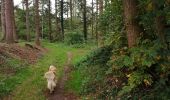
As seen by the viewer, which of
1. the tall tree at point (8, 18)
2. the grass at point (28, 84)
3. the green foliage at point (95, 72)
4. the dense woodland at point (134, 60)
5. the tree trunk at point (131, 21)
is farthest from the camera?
the tall tree at point (8, 18)

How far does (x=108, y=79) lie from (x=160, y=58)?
329 cm

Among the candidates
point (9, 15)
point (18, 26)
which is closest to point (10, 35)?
point (9, 15)

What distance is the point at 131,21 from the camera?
33.2 ft

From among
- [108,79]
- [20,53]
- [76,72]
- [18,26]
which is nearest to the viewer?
[108,79]

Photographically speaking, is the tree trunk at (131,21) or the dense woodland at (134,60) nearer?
the dense woodland at (134,60)

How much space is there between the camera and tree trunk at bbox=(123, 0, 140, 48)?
1012cm

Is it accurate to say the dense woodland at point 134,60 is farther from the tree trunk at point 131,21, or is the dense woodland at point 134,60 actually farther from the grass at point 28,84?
the grass at point 28,84

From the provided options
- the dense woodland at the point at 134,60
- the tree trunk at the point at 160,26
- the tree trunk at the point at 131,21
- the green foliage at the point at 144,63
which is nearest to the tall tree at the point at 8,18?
the dense woodland at the point at 134,60

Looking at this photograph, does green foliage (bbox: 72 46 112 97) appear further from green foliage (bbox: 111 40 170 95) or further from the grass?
green foliage (bbox: 111 40 170 95)

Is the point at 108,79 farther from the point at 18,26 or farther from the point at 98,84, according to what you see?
the point at 18,26

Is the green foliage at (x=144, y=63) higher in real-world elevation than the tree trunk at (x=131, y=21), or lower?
lower

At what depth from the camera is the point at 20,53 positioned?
68.0 feet

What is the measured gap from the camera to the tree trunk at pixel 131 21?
10.1m

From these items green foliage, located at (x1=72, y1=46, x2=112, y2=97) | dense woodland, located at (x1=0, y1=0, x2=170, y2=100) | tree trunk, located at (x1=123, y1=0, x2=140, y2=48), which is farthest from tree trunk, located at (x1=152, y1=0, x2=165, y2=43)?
green foliage, located at (x1=72, y1=46, x2=112, y2=97)
